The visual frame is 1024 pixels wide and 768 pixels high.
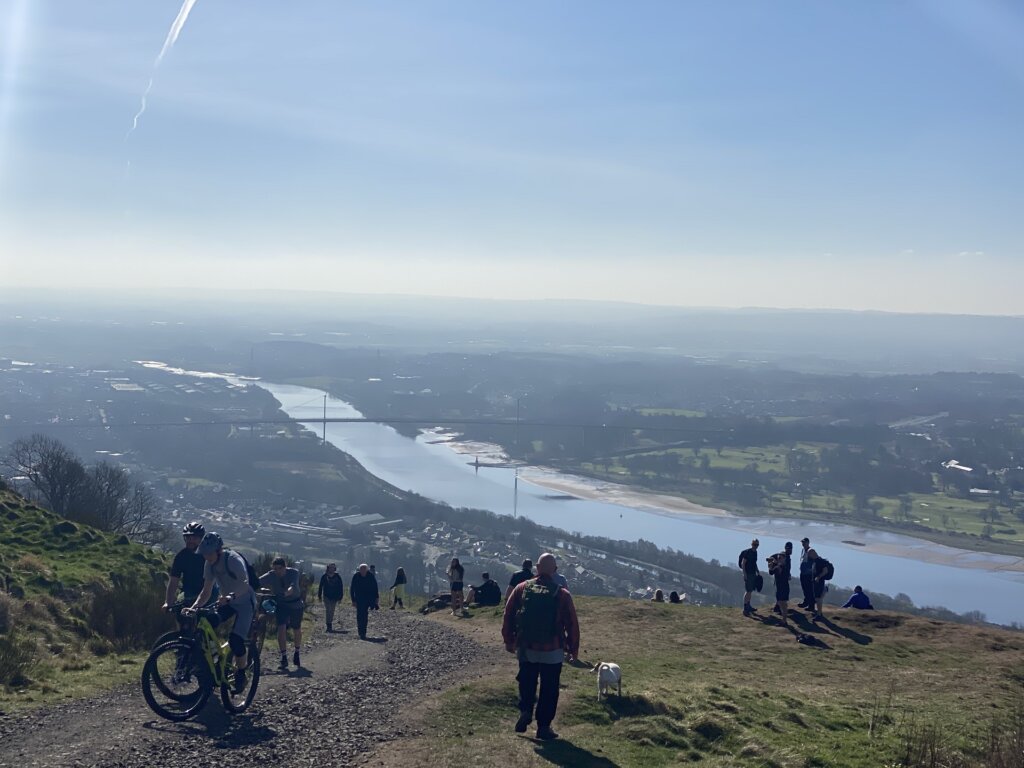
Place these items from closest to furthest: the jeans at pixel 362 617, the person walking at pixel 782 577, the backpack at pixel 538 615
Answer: the backpack at pixel 538 615 → the jeans at pixel 362 617 → the person walking at pixel 782 577

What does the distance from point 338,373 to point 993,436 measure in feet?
248

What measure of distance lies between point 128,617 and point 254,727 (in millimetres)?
4581

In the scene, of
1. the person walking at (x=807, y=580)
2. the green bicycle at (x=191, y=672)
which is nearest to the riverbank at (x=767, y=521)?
the person walking at (x=807, y=580)

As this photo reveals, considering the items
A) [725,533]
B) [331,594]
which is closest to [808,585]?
[331,594]

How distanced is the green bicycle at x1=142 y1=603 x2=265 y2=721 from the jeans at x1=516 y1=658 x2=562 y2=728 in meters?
2.24

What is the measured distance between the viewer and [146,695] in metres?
6.80

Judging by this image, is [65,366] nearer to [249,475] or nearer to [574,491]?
[249,475]

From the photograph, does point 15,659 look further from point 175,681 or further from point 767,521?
point 767,521

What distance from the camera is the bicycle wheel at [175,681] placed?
22.4ft

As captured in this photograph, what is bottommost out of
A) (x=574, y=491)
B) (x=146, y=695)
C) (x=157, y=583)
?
(x=574, y=491)

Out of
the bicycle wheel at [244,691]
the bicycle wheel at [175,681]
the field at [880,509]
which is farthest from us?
the field at [880,509]

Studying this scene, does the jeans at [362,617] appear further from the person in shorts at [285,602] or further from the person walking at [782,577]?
the person walking at [782,577]

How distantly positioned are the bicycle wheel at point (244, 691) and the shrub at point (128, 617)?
325cm

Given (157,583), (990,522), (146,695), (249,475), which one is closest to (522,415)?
(249,475)
